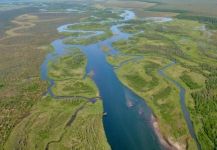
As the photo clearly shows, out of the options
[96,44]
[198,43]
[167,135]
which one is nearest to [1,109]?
[167,135]

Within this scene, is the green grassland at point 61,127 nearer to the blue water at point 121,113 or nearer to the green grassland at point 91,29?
the blue water at point 121,113

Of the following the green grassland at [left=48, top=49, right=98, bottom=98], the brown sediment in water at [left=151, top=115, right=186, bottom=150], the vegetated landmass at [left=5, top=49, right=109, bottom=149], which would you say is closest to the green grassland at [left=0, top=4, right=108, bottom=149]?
the vegetated landmass at [left=5, top=49, right=109, bottom=149]

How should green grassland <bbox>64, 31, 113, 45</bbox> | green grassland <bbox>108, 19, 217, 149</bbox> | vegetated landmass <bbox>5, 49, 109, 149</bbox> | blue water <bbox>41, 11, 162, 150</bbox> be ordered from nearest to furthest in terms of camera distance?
blue water <bbox>41, 11, 162, 150</bbox> < vegetated landmass <bbox>5, 49, 109, 149</bbox> < green grassland <bbox>108, 19, 217, 149</bbox> < green grassland <bbox>64, 31, 113, 45</bbox>

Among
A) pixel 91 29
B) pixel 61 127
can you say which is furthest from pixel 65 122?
pixel 91 29

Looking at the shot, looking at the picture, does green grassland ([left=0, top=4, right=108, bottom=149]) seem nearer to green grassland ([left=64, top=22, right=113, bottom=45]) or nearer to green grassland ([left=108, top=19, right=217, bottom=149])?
green grassland ([left=64, top=22, right=113, bottom=45])

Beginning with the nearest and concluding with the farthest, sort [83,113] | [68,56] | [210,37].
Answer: [83,113] → [68,56] → [210,37]

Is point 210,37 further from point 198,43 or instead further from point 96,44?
point 96,44

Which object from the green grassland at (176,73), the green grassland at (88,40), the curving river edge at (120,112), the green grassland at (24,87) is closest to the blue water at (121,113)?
the curving river edge at (120,112)
